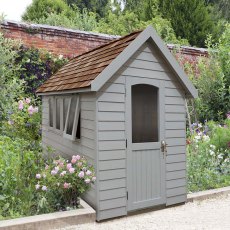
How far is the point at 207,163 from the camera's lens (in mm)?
7492

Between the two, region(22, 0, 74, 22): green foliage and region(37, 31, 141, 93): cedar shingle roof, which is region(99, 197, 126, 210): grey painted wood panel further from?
region(22, 0, 74, 22): green foliage

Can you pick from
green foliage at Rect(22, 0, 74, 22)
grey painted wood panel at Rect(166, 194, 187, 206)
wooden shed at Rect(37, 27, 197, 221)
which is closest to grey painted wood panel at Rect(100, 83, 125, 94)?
wooden shed at Rect(37, 27, 197, 221)

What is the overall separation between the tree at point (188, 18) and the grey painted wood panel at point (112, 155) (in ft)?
68.0

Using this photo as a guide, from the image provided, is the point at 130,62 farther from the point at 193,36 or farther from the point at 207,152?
the point at 193,36

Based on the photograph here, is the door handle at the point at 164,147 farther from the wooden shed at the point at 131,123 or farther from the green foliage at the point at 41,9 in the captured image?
the green foliage at the point at 41,9

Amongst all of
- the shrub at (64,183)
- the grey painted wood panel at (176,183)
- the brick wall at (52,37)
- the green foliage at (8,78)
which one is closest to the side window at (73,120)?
the shrub at (64,183)

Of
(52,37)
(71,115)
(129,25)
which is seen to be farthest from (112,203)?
(129,25)

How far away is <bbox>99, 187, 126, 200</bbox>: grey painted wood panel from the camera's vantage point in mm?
4957

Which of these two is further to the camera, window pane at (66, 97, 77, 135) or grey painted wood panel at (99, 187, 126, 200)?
window pane at (66, 97, 77, 135)

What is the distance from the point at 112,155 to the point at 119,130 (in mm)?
390

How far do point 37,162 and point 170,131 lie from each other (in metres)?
2.44

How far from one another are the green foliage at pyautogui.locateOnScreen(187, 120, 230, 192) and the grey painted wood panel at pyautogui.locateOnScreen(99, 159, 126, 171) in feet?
6.67

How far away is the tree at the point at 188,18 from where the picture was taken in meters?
24.2

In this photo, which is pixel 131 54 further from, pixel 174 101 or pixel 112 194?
pixel 112 194
